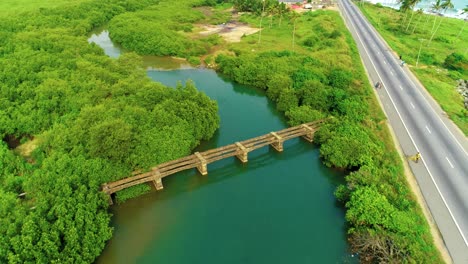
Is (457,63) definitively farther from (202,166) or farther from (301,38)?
(202,166)

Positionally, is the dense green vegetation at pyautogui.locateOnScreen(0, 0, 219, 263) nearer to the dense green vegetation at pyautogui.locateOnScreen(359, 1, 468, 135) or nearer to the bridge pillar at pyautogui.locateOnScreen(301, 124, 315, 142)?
the bridge pillar at pyautogui.locateOnScreen(301, 124, 315, 142)

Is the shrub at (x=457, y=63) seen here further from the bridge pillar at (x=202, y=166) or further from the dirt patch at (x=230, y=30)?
the bridge pillar at (x=202, y=166)

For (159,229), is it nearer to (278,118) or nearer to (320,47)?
(278,118)

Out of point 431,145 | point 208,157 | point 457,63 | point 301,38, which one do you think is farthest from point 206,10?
point 431,145

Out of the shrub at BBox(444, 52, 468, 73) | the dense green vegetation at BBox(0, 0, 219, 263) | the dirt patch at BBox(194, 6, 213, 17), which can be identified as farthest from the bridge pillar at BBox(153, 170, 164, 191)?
the dirt patch at BBox(194, 6, 213, 17)

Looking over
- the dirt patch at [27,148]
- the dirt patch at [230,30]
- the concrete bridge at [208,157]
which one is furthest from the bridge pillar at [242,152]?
the dirt patch at [230,30]
